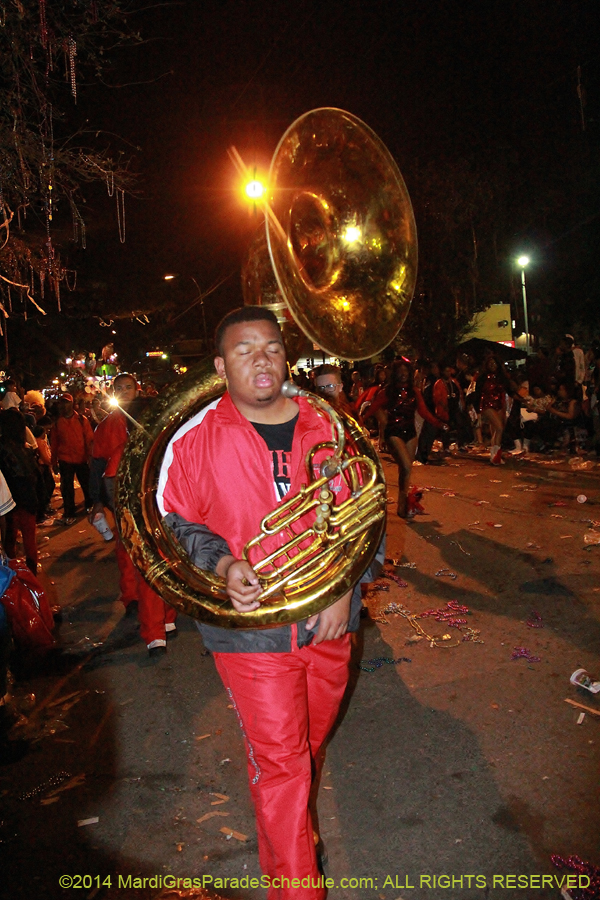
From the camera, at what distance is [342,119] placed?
2.97 meters

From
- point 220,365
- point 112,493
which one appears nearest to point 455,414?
point 112,493

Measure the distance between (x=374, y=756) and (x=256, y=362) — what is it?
2.10 m

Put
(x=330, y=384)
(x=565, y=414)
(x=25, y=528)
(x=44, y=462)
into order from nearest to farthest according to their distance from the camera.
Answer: (x=330, y=384), (x=25, y=528), (x=44, y=462), (x=565, y=414)

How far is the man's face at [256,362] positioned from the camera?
7.75ft

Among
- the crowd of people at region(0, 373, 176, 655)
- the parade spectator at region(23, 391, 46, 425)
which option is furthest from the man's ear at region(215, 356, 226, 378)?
the parade spectator at region(23, 391, 46, 425)

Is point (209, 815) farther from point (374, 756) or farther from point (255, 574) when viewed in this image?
point (255, 574)

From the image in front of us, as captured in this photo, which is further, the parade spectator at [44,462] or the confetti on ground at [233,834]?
the parade spectator at [44,462]

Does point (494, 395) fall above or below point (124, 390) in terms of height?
below

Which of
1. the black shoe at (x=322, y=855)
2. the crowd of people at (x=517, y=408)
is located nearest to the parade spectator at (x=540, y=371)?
the crowd of people at (x=517, y=408)

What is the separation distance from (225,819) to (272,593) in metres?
1.34

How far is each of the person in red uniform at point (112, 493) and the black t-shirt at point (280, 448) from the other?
2.37 m

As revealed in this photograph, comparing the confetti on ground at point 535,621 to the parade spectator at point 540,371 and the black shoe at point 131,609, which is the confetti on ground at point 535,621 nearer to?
the black shoe at point 131,609

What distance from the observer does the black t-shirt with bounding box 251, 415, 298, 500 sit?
7.91 ft

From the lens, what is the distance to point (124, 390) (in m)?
4.97
